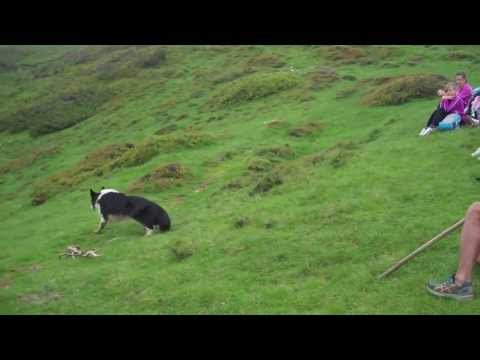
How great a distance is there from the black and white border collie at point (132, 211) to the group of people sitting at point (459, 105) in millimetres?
10380

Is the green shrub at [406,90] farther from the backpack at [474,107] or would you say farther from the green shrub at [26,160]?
the green shrub at [26,160]

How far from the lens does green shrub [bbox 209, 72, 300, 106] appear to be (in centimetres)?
3716

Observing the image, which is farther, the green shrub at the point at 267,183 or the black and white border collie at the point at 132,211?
the green shrub at the point at 267,183

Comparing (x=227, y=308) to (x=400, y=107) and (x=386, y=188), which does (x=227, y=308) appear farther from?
(x=400, y=107)

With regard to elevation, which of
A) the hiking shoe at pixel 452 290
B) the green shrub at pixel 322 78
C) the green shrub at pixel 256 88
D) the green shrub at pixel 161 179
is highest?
the green shrub at pixel 322 78

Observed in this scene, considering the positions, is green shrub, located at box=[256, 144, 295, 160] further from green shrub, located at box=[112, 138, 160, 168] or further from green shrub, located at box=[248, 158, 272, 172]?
green shrub, located at box=[112, 138, 160, 168]

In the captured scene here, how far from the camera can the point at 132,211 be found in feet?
56.7

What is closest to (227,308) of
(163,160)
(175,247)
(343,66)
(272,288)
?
(272,288)

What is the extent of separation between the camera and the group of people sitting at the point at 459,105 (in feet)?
66.0

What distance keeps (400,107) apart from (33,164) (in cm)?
2324

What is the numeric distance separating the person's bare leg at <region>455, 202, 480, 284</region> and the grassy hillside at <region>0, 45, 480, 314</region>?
1.91ft

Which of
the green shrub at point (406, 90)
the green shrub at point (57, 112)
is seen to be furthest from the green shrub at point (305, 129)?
the green shrub at point (57, 112)

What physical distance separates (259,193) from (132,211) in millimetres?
4362

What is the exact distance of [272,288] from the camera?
441 inches
